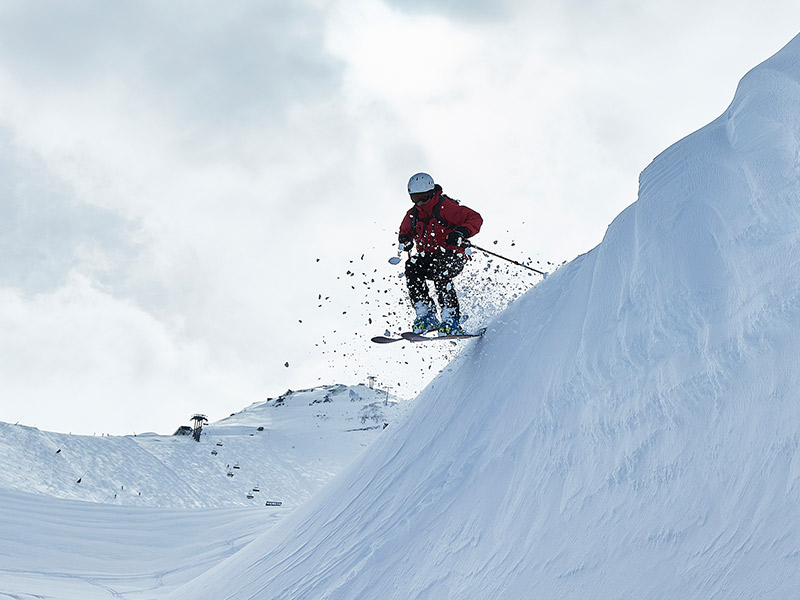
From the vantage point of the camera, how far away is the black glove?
6.48 metres

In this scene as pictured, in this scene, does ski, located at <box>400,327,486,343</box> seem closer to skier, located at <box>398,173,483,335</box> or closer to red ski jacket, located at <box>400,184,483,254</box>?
skier, located at <box>398,173,483,335</box>

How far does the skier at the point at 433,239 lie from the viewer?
21.2ft

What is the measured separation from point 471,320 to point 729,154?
271cm

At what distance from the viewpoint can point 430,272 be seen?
6.59m

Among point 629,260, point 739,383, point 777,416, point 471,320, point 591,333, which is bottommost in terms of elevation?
point 777,416

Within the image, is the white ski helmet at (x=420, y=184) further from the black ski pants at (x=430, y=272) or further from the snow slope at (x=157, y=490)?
the snow slope at (x=157, y=490)

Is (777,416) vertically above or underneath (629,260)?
underneath

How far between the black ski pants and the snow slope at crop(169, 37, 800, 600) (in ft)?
3.92

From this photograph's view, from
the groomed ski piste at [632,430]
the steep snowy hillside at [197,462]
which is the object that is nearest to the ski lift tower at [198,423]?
the steep snowy hillside at [197,462]

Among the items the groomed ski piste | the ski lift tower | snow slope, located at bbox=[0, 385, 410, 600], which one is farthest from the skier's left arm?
the ski lift tower

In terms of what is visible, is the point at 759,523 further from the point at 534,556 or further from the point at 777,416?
the point at 534,556

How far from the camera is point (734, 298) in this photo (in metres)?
3.27

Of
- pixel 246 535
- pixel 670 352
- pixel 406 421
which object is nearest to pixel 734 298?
pixel 670 352

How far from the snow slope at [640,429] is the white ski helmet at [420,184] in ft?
5.66
